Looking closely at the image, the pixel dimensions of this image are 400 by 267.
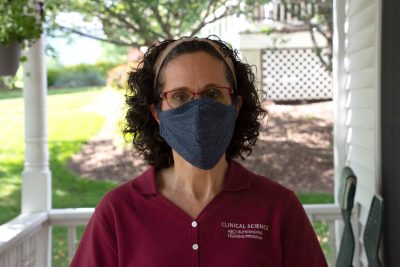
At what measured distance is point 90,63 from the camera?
7500 mm

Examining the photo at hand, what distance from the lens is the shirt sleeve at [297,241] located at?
4.86 ft

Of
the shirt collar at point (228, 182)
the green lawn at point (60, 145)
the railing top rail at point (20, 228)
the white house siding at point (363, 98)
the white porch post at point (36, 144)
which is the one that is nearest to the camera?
the shirt collar at point (228, 182)

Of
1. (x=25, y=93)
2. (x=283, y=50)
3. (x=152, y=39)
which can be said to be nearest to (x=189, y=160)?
(x=25, y=93)

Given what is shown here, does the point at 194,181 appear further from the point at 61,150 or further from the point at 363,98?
the point at 61,150

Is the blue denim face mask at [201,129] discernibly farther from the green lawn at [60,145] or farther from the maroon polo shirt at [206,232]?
the green lawn at [60,145]

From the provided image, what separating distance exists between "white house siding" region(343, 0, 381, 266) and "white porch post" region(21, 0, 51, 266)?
1.65 meters

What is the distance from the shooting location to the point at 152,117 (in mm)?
1685

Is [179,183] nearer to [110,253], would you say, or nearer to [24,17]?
[110,253]

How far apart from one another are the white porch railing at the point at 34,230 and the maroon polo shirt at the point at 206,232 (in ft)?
3.34

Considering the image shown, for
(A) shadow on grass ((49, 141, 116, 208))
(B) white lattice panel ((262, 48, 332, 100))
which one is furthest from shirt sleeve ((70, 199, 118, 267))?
(A) shadow on grass ((49, 141, 116, 208))

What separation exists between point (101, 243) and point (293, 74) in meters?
5.16

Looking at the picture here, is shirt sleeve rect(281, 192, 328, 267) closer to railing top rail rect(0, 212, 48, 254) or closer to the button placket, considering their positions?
the button placket

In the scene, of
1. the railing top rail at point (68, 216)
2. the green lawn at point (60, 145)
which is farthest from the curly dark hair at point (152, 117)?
the green lawn at point (60, 145)

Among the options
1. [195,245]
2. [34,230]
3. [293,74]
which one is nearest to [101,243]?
[195,245]
